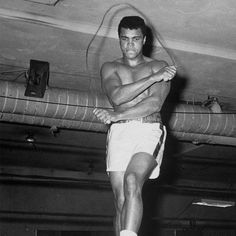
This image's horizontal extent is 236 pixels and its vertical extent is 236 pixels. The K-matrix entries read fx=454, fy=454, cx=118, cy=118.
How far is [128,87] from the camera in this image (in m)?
3.07

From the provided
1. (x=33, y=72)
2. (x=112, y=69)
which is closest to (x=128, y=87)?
(x=112, y=69)

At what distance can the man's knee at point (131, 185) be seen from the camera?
2.82m

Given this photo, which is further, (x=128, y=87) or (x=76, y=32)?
(x=76, y=32)

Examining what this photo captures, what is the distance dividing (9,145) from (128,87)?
272 inches

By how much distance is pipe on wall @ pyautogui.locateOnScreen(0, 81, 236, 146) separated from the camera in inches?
210

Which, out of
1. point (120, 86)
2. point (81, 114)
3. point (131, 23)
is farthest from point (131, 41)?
point (81, 114)

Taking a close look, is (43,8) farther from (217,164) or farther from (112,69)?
(217,164)

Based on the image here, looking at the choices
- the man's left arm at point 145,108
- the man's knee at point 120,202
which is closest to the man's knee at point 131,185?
the man's knee at point 120,202

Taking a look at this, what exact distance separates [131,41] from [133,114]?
0.52 meters

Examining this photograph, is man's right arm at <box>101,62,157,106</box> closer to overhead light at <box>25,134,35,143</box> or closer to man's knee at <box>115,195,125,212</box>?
man's knee at <box>115,195,125,212</box>

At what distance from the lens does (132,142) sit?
310 centimetres

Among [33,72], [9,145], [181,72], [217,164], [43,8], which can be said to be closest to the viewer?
[43,8]

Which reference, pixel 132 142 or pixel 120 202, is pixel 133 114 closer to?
pixel 132 142

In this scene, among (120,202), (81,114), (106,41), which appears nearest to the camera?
(120,202)
